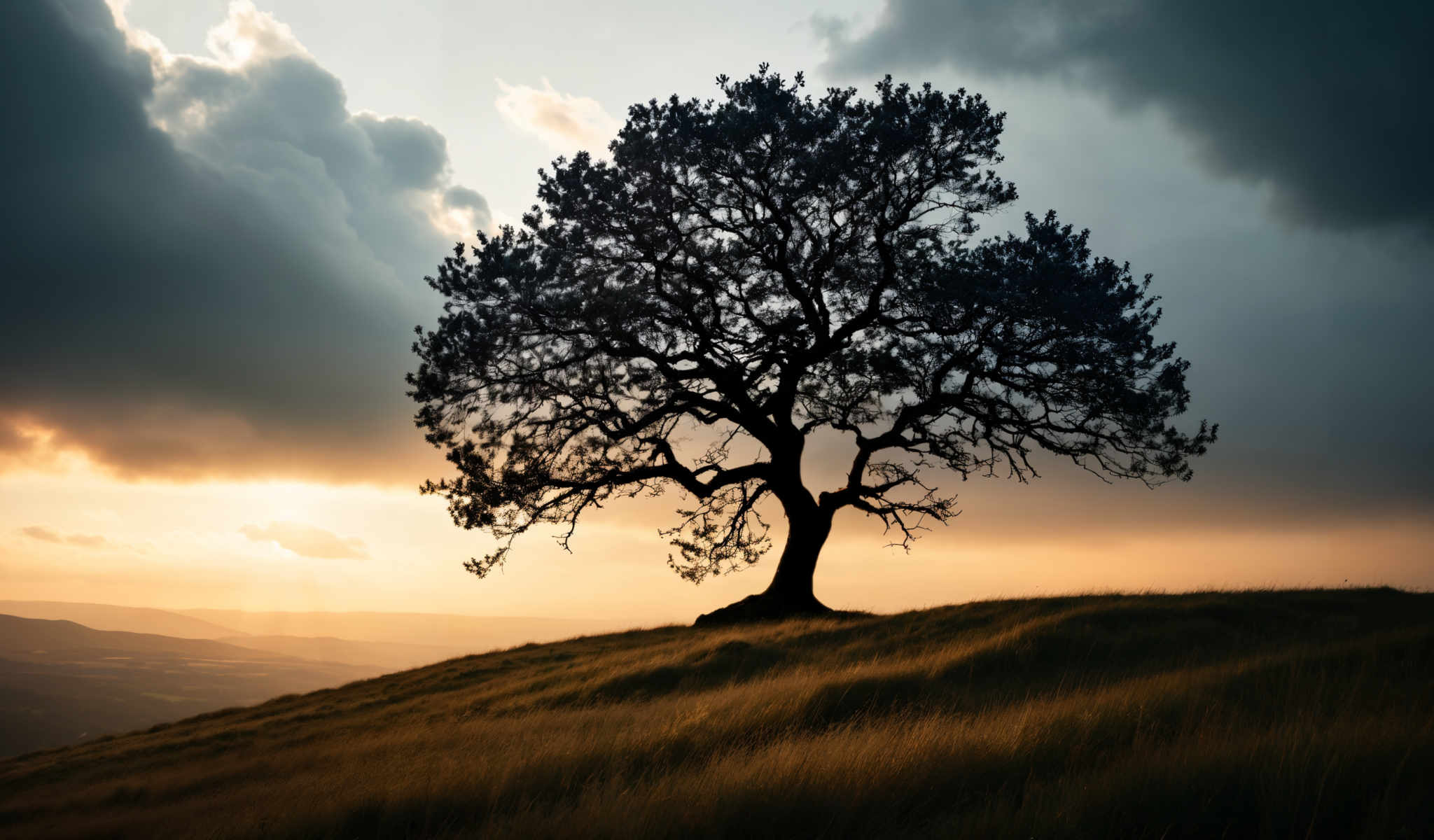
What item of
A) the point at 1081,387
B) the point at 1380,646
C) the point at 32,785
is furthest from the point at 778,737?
the point at 32,785

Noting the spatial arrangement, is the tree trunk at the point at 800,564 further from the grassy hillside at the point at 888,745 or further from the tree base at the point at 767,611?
the grassy hillside at the point at 888,745

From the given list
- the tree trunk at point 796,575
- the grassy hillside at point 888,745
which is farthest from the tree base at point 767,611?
the grassy hillside at point 888,745

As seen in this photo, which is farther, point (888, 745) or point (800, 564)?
point (800, 564)

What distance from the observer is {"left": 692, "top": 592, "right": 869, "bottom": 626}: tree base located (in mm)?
21703

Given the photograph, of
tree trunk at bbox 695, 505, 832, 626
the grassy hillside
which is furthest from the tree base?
the grassy hillside

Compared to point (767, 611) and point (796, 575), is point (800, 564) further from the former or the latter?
point (767, 611)

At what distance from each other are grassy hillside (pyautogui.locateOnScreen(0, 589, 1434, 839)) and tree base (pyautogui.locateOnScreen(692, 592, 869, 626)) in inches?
132

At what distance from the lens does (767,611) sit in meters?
22.0

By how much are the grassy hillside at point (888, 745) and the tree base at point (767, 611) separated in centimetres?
334

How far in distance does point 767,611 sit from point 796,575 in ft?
4.37

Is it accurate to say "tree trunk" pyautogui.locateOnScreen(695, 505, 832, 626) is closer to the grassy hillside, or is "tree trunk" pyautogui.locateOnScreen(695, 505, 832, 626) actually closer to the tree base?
the tree base

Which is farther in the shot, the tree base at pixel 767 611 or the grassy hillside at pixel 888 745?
the tree base at pixel 767 611

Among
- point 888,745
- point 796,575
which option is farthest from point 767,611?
point 888,745

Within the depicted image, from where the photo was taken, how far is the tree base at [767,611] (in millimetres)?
21703
